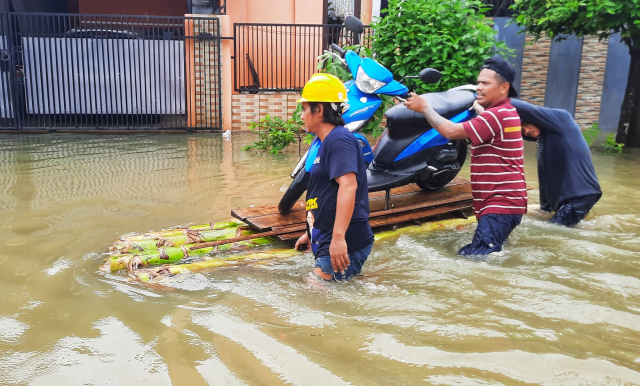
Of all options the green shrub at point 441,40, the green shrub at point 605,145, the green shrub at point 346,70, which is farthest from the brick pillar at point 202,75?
the green shrub at point 605,145

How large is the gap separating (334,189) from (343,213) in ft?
0.72

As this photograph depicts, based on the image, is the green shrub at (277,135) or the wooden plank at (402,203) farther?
the green shrub at (277,135)

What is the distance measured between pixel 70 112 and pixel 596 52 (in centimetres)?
1116

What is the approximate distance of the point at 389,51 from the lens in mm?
8617

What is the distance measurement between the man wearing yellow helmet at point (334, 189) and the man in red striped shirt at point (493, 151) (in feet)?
3.02

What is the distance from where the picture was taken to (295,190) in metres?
4.62

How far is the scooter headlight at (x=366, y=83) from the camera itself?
4586 mm

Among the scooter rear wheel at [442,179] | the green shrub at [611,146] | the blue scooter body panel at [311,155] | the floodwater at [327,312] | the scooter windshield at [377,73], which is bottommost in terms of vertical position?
the floodwater at [327,312]

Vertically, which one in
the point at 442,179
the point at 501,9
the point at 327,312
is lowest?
the point at 327,312

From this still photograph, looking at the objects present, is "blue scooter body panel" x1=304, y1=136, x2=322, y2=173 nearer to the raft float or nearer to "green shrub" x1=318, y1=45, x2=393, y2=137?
the raft float

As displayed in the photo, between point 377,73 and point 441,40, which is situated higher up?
point 441,40

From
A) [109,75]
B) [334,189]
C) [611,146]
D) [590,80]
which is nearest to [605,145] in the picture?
[611,146]

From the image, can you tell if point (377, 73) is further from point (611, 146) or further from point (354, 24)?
point (611, 146)

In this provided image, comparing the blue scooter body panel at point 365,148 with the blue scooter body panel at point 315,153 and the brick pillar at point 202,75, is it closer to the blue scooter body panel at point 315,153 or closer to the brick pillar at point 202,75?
the blue scooter body panel at point 315,153
